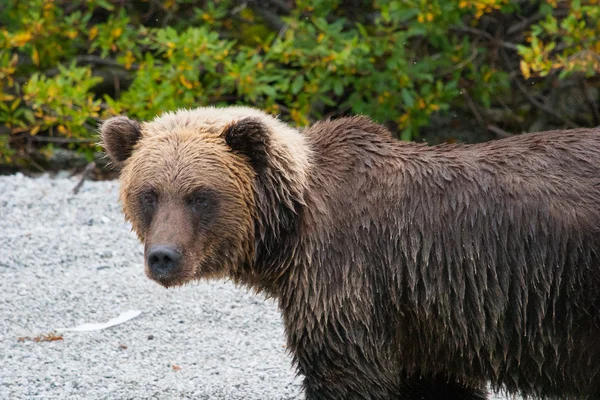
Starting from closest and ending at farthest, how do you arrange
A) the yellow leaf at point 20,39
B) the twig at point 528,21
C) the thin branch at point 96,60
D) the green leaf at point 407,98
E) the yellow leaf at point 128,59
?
the green leaf at point 407,98 < the yellow leaf at point 20,39 < the yellow leaf at point 128,59 < the twig at point 528,21 < the thin branch at point 96,60

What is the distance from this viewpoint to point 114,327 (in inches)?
277

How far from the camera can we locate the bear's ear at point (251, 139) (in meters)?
4.90

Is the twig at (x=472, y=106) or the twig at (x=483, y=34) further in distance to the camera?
the twig at (x=472, y=106)

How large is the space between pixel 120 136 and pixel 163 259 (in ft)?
2.88

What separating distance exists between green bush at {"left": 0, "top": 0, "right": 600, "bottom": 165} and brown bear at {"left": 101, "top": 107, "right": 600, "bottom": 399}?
4903 millimetres

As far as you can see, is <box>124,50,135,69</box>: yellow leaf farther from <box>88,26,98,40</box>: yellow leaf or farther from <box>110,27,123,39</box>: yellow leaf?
<box>88,26,98,40</box>: yellow leaf

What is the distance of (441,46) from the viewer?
1138 cm

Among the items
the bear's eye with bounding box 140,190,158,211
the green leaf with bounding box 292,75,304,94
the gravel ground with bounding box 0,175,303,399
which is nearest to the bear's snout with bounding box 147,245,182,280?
the bear's eye with bounding box 140,190,158,211

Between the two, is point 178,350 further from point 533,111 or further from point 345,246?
point 533,111

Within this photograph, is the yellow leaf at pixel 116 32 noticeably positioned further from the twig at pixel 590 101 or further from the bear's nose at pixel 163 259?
the bear's nose at pixel 163 259

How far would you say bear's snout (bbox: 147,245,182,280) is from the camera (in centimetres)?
467

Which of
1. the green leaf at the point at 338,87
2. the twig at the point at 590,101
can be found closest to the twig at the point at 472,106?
the twig at the point at 590,101

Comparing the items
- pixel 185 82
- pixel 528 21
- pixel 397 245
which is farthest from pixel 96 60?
pixel 397 245

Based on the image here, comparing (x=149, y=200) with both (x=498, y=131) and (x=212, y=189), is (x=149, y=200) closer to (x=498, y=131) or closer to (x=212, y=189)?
(x=212, y=189)
